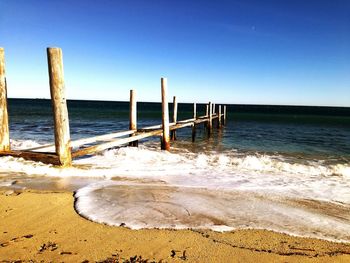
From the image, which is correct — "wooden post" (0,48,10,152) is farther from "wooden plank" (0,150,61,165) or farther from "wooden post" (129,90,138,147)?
"wooden post" (129,90,138,147)

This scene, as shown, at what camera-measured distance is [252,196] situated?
16.4ft

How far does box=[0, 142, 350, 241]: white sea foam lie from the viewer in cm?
370

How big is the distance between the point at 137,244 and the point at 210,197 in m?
2.04

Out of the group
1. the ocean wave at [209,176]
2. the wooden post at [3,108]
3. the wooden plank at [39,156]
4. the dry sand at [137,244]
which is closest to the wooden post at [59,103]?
the wooden plank at [39,156]

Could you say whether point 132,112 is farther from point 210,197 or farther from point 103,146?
point 210,197

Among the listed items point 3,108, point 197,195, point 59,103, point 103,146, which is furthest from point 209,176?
point 3,108

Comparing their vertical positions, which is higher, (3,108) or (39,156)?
(3,108)

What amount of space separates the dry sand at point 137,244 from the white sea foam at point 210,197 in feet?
0.85

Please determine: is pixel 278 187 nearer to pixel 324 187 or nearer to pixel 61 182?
pixel 324 187

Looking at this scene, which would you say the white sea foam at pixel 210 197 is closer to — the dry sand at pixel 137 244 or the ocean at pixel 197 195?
the ocean at pixel 197 195

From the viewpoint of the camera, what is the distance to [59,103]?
20.6 ft


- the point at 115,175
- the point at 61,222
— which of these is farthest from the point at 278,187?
the point at 61,222

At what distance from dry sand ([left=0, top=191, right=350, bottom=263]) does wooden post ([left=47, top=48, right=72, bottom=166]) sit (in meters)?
2.86

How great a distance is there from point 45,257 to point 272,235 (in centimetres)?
247
